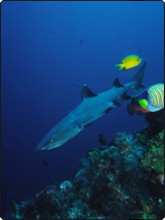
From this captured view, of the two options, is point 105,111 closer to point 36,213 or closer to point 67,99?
point 36,213

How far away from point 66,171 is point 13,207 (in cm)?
3621

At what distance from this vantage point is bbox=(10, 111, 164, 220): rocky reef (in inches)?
184

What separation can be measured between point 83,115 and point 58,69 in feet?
247

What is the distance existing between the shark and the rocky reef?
696mm

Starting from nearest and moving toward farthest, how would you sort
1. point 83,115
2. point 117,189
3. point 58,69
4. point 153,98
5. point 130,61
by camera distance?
1. point 153,98
2. point 117,189
3. point 83,115
4. point 130,61
5. point 58,69

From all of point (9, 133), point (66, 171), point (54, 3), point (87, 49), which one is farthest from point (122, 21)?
point (66, 171)

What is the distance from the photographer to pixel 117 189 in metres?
4.91

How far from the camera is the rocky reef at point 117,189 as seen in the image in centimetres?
467

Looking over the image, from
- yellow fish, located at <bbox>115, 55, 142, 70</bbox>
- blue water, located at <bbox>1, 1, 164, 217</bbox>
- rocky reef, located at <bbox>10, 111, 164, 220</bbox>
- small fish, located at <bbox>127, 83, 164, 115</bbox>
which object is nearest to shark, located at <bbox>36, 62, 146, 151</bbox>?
rocky reef, located at <bbox>10, 111, 164, 220</bbox>

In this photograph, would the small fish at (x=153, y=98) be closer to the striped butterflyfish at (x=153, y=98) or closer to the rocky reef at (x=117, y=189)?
the striped butterflyfish at (x=153, y=98)

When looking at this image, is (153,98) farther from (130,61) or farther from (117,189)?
(130,61)

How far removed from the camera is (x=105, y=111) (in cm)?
552

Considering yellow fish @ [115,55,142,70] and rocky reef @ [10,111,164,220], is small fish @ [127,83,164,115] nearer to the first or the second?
rocky reef @ [10,111,164,220]

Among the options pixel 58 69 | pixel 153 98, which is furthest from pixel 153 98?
pixel 58 69
